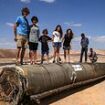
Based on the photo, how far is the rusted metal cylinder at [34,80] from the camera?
791cm

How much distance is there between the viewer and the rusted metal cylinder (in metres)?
7.91

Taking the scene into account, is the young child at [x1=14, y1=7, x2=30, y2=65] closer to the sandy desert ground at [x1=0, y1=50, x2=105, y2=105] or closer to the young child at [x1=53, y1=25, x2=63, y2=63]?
the sandy desert ground at [x1=0, y1=50, x2=105, y2=105]

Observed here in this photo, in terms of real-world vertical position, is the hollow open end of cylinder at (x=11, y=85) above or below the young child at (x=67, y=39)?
below

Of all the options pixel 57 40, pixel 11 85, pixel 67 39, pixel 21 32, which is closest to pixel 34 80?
pixel 11 85

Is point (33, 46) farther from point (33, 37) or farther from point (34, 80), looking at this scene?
point (34, 80)

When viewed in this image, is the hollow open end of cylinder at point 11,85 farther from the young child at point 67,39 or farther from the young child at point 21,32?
the young child at point 67,39

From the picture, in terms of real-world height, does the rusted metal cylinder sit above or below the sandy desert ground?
above

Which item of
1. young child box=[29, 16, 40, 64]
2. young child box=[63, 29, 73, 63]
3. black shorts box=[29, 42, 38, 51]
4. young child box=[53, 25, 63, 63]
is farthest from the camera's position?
young child box=[63, 29, 73, 63]

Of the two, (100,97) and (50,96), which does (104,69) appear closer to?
(100,97)

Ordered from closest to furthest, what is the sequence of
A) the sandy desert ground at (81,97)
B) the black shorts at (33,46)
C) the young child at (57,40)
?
the sandy desert ground at (81,97) → the black shorts at (33,46) → the young child at (57,40)

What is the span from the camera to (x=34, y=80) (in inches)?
321

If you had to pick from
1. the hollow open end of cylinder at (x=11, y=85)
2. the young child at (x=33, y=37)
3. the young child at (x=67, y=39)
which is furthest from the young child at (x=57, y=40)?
the hollow open end of cylinder at (x=11, y=85)

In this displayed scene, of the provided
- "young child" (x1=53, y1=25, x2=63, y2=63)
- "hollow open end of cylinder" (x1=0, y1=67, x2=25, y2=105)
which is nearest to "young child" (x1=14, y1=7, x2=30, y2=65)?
"hollow open end of cylinder" (x1=0, y1=67, x2=25, y2=105)

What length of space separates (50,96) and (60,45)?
3.33 metres
